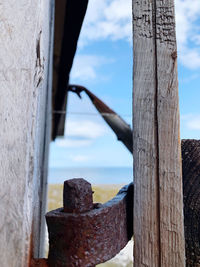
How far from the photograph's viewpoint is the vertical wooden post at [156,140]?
0.70m

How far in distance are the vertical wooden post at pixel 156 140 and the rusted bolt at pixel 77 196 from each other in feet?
0.43

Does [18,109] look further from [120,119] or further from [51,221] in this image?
[120,119]

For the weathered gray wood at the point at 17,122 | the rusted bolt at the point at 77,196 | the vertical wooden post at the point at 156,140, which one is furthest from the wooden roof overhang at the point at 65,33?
the rusted bolt at the point at 77,196

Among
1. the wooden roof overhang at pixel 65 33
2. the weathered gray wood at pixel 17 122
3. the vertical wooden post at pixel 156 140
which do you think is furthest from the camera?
the wooden roof overhang at pixel 65 33

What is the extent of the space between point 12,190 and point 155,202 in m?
0.36

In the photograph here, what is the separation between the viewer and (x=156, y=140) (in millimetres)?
729

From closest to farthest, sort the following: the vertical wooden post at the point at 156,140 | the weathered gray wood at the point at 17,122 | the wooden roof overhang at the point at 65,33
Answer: the weathered gray wood at the point at 17,122 < the vertical wooden post at the point at 156,140 < the wooden roof overhang at the point at 65,33

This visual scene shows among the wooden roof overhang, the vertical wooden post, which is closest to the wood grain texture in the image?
the vertical wooden post

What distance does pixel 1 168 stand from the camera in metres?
0.57

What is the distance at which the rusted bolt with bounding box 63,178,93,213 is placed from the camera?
657 mm

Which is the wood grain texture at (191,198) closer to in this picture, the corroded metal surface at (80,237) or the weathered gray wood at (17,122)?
the corroded metal surface at (80,237)

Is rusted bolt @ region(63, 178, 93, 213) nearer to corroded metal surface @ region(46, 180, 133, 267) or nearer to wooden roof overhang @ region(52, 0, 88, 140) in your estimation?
corroded metal surface @ region(46, 180, 133, 267)

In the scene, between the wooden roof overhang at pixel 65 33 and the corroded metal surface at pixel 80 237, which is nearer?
the corroded metal surface at pixel 80 237

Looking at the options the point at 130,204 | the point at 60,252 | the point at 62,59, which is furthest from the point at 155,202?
the point at 62,59
